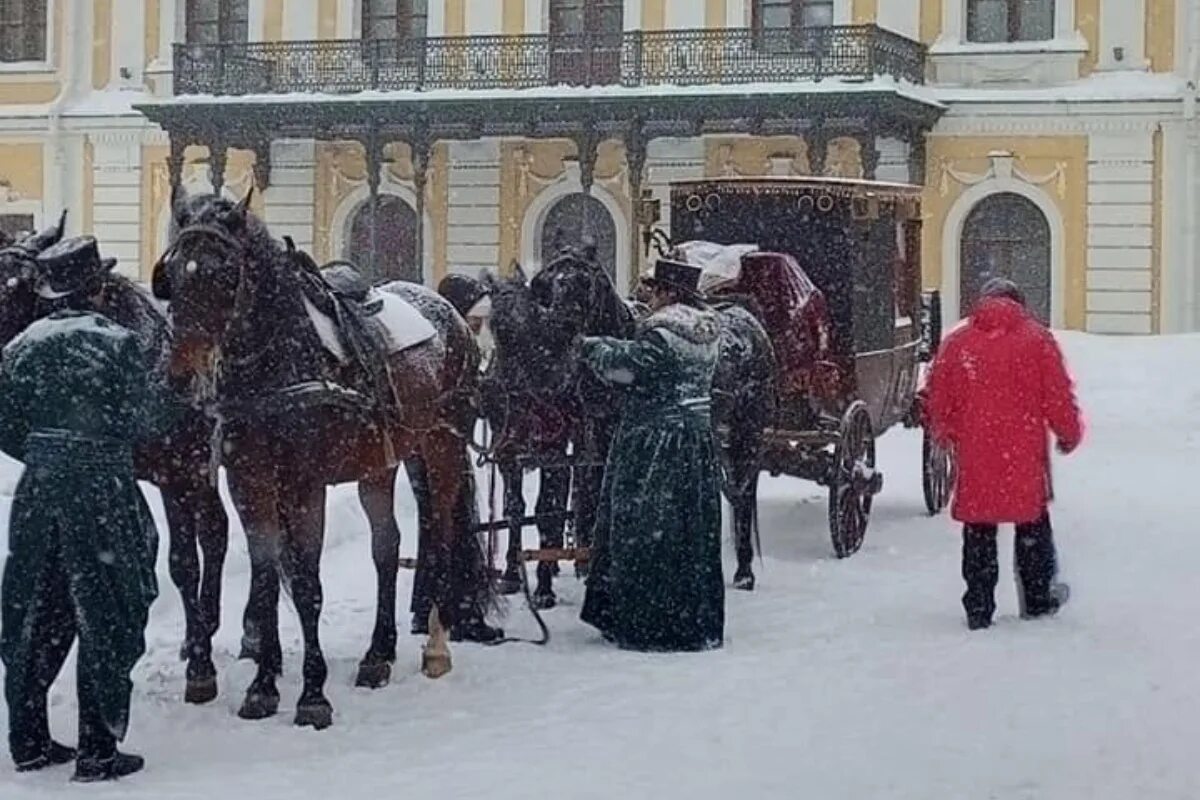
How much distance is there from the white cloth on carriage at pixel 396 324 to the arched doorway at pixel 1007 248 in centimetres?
1826

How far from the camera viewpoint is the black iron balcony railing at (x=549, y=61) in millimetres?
24703

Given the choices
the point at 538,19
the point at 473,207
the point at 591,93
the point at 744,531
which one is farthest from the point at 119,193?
the point at 744,531

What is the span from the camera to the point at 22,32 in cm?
2998

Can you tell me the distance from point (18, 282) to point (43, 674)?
5.09ft

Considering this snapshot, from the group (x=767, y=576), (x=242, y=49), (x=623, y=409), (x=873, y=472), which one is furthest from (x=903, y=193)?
(x=242, y=49)

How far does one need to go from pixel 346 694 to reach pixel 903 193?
6.80 meters

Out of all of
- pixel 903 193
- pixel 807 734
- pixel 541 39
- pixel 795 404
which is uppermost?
pixel 541 39

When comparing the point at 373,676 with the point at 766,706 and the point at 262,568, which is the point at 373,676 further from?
the point at 766,706

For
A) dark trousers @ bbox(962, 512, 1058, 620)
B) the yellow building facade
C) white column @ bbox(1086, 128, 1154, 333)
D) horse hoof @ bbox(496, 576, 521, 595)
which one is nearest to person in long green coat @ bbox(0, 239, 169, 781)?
horse hoof @ bbox(496, 576, 521, 595)

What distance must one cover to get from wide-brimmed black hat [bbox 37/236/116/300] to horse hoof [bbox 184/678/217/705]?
5.46 feet

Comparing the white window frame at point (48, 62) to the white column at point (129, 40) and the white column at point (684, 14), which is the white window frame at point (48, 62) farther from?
the white column at point (684, 14)

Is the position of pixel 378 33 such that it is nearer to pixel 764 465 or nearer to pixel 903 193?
pixel 903 193

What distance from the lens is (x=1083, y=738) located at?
6930 millimetres

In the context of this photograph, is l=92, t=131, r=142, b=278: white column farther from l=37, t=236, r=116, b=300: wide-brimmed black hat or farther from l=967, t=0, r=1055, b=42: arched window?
l=37, t=236, r=116, b=300: wide-brimmed black hat
